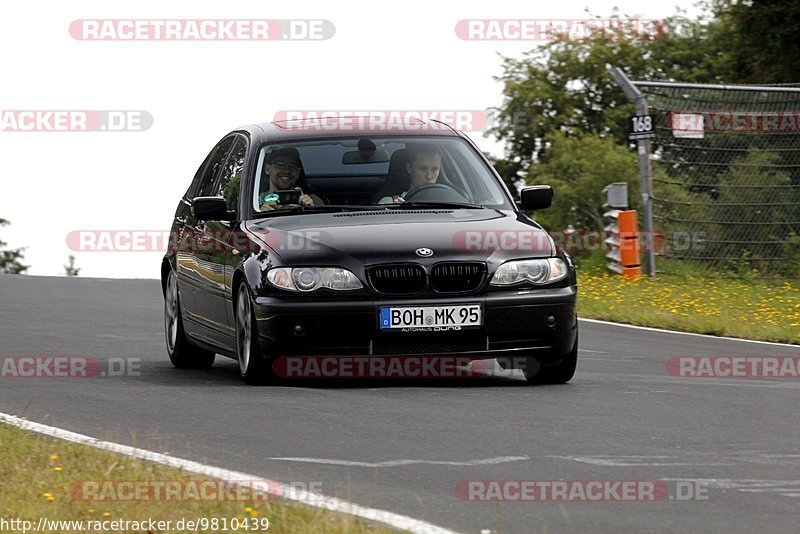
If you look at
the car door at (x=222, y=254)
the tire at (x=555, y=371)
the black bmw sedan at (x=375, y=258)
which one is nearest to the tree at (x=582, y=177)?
the car door at (x=222, y=254)

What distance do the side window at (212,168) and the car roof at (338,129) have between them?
0.49 m

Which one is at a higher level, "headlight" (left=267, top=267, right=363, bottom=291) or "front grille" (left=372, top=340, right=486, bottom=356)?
"headlight" (left=267, top=267, right=363, bottom=291)

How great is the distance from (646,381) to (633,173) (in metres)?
29.9

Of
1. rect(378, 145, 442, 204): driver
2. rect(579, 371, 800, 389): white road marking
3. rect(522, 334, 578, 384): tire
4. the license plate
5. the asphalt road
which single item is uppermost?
rect(378, 145, 442, 204): driver

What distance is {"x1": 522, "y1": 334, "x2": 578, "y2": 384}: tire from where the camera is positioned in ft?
34.0

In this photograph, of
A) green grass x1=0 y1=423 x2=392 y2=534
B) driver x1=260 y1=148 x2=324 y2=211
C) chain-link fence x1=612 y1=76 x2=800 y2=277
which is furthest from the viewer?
chain-link fence x1=612 y1=76 x2=800 y2=277

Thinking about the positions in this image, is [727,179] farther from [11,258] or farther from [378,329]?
[11,258]

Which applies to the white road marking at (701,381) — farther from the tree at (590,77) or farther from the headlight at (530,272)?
the tree at (590,77)

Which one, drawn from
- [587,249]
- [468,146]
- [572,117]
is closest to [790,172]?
[587,249]

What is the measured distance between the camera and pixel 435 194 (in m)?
11.0

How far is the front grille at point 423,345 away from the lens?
9.85 metres

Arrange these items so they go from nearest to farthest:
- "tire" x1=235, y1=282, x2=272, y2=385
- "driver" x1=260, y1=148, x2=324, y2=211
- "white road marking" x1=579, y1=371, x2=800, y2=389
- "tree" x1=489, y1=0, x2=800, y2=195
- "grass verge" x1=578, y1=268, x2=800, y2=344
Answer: "tire" x1=235, y1=282, x2=272, y2=385 → "white road marking" x1=579, y1=371, x2=800, y2=389 → "driver" x1=260, y1=148, x2=324, y2=211 → "grass verge" x1=578, y1=268, x2=800, y2=344 → "tree" x1=489, y1=0, x2=800, y2=195

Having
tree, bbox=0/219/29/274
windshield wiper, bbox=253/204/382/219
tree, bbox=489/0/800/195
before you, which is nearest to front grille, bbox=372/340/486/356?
windshield wiper, bbox=253/204/382/219

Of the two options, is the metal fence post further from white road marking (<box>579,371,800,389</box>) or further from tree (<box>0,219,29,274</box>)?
tree (<box>0,219,29,274</box>)
